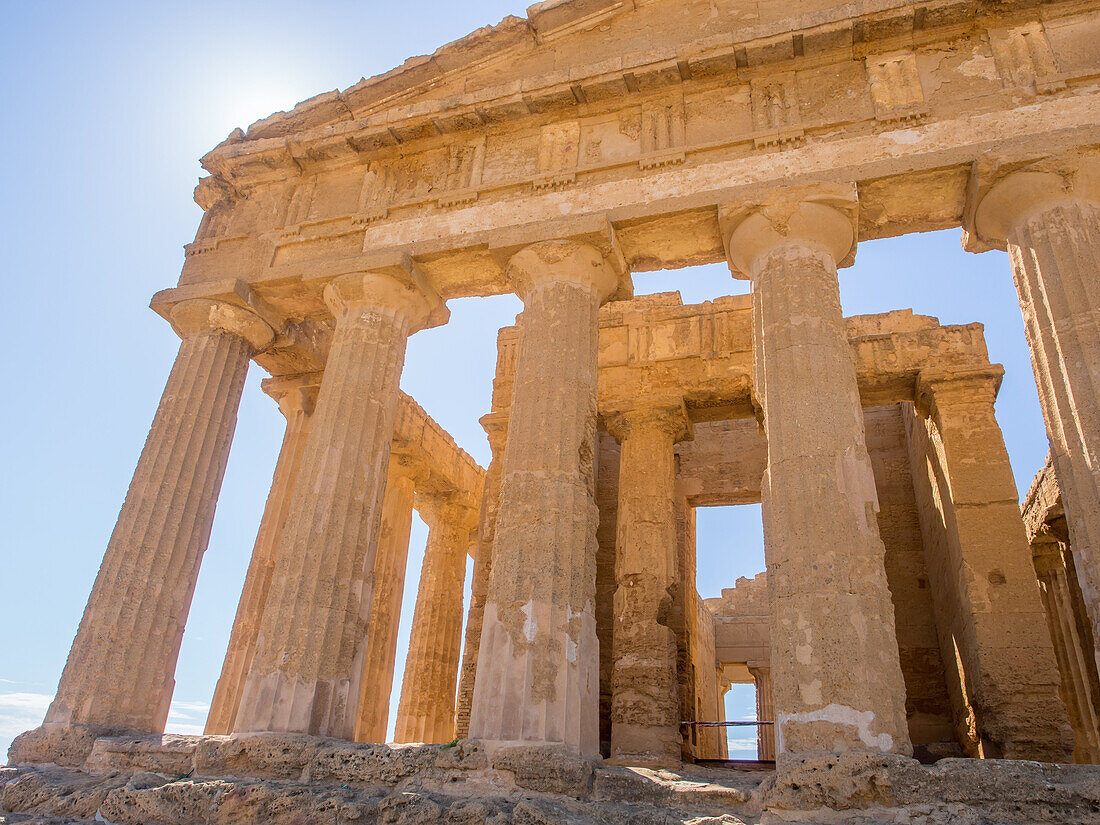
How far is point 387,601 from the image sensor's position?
1557 cm

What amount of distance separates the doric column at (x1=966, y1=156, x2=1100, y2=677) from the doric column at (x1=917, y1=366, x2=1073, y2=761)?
363 centimetres

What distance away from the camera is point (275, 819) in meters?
7.08

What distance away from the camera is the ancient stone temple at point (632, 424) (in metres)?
7.27

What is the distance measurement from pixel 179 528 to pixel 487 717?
17.0 feet

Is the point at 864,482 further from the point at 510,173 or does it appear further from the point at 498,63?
the point at 498,63

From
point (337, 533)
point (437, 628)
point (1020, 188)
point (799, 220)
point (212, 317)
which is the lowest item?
point (337, 533)

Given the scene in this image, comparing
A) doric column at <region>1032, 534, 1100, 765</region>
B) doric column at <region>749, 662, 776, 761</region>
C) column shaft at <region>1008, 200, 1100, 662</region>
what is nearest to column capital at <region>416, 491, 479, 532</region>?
doric column at <region>749, 662, 776, 761</region>

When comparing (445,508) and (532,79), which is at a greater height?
(532,79)

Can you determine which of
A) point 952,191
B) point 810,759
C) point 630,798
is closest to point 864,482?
point 810,759

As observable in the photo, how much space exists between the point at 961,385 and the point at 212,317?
1124 cm

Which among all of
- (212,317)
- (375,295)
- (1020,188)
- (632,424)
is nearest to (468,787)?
(375,295)

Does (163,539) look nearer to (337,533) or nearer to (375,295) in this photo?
(337,533)

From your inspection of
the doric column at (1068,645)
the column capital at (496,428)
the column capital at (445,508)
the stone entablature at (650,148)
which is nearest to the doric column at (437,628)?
the column capital at (445,508)

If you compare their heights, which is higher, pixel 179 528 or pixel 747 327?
pixel 747 327
